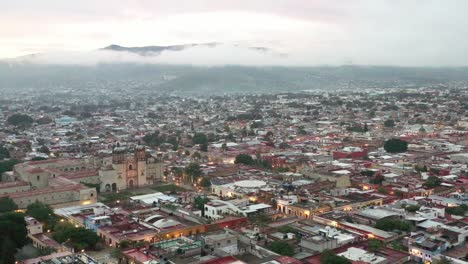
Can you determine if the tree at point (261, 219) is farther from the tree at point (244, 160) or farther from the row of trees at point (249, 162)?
the tree at point (244, 160)

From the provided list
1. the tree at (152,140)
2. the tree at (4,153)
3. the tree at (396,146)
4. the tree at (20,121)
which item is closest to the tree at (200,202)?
the tree at (396,146)

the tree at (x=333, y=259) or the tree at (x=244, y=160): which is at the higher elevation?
the tree at (x=333, y=259)

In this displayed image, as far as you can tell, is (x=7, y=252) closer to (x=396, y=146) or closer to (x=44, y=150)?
(x=44, y=150)

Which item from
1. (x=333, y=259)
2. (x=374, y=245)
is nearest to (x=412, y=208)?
(x=374, y=245)

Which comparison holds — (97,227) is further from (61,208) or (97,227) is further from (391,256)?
(391,256)

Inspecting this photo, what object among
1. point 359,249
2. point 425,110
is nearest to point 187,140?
point 359,249

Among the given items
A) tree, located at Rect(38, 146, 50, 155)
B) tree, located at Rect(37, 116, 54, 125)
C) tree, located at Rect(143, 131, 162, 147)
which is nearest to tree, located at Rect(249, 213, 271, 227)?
tree, located at Rect(38, 146, 50, 155)
